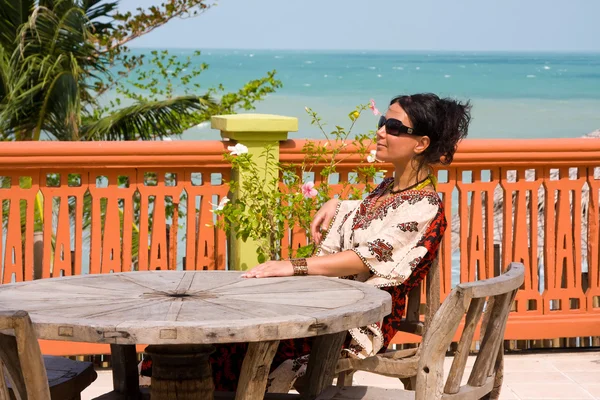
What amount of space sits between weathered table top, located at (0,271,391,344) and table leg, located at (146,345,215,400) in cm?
22

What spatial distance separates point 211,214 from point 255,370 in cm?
281

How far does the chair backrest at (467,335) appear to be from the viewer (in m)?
3.24

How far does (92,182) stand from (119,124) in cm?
581

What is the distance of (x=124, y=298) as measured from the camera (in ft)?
12.2

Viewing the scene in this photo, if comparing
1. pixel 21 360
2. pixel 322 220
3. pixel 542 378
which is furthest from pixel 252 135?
pixel 21 360

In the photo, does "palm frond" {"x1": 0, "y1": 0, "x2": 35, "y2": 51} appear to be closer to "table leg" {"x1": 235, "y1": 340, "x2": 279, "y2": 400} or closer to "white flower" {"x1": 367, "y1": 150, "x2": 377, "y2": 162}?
"white flower" {"x1": 367, "y1": 150, "x2": 377, "y2": 162}

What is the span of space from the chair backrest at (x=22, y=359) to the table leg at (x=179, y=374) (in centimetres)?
82

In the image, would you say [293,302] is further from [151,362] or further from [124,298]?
[151,362]

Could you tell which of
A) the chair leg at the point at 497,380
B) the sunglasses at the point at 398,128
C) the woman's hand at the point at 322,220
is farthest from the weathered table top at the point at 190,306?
the sunglasses at the point at 398,128

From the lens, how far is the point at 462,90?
8375cm

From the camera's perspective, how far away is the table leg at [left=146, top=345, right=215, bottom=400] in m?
3.91

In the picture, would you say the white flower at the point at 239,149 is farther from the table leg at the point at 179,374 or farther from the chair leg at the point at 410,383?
the table leg at the point at 179,374

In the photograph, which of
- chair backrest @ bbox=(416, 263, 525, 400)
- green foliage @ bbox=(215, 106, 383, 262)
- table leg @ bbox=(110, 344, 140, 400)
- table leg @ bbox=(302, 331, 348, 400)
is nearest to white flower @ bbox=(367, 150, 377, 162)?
green foliage @ bbox=(215, 106, 383, 262)

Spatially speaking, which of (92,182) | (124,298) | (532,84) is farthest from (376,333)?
(532,84)
